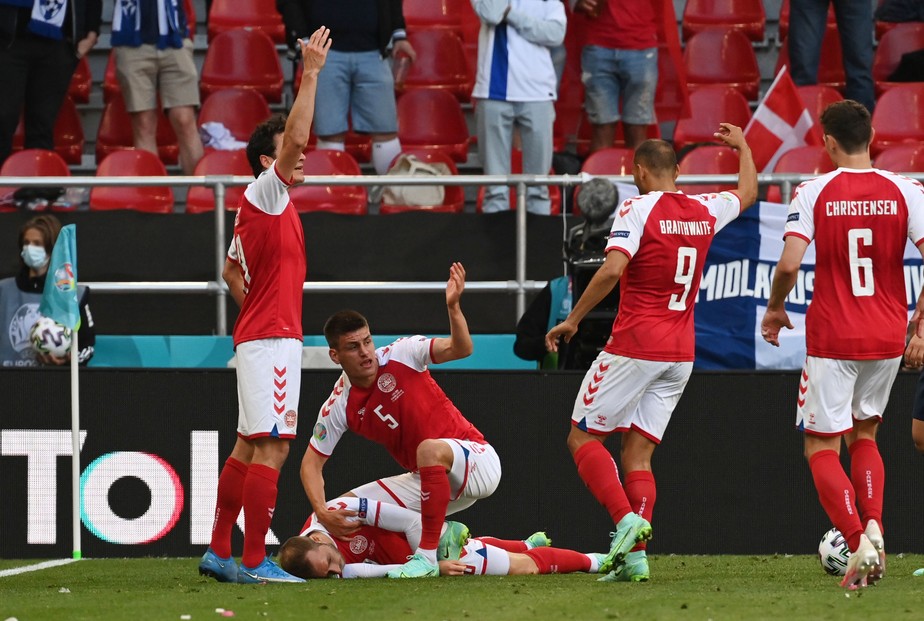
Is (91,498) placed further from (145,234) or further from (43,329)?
(145,234)

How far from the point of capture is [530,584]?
274 inches

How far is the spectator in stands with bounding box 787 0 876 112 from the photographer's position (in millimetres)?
12164

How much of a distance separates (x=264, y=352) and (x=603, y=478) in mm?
1598

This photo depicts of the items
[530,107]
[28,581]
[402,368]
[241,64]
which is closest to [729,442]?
[402,368]

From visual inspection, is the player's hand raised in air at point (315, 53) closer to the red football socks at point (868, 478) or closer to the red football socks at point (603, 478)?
the red football socks at point (603, 478)

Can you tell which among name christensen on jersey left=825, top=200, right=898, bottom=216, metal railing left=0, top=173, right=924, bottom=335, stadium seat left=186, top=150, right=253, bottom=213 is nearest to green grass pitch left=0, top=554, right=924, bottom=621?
name christensen on jersey left=825, top=200, right=898, bottom=216

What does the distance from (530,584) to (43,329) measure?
3.91 metres

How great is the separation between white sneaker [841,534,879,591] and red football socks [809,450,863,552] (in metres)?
0.25

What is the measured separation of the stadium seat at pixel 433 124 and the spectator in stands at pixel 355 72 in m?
0.89

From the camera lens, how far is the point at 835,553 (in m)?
7.07

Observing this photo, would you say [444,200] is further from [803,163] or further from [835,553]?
[835,553]

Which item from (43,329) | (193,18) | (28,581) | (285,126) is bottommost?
(28,581)

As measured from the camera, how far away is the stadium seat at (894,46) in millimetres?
13359

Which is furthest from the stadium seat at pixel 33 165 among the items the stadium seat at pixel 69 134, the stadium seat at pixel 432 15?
the stadium seat at pixel 432 15
